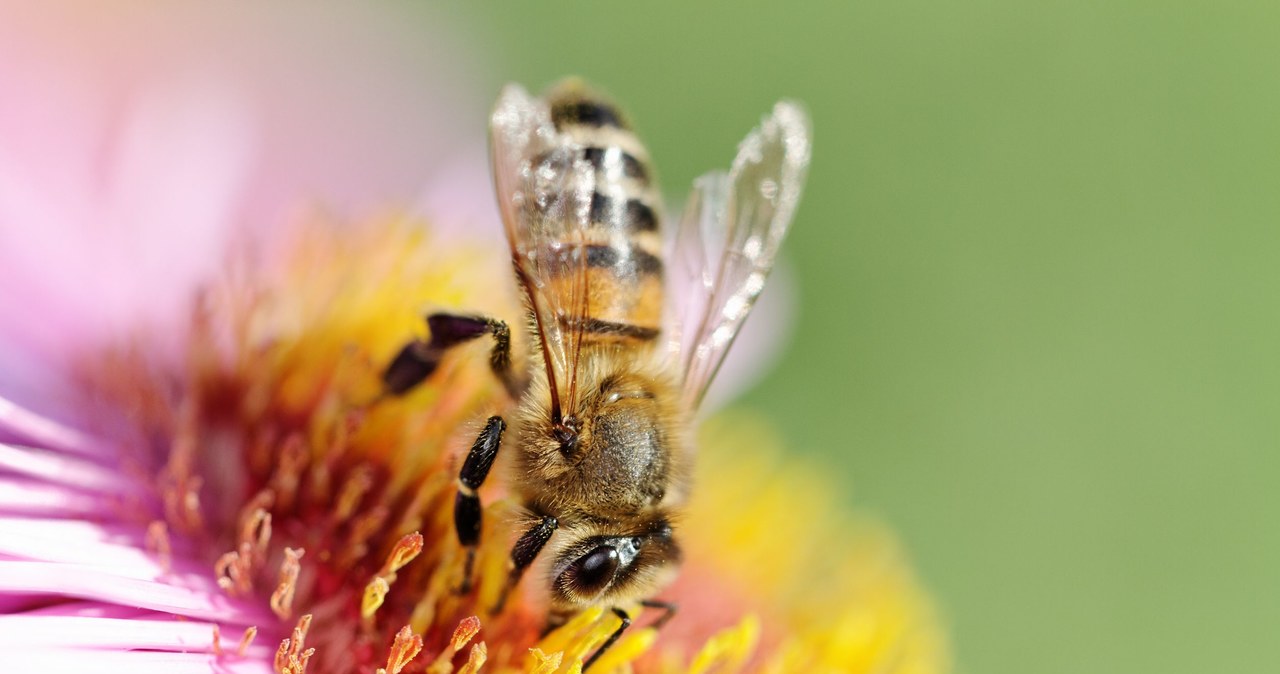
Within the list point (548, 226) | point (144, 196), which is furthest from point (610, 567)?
point (144, 196)

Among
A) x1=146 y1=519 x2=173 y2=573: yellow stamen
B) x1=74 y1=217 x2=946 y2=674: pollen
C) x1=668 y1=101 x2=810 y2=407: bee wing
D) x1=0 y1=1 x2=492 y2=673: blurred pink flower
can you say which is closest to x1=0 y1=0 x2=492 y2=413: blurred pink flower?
x1=0 y1=1 x2=492 y2=673: blurred pink flower

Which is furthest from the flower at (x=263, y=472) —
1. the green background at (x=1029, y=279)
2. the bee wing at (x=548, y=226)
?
the green background at (x=1029, y=279)

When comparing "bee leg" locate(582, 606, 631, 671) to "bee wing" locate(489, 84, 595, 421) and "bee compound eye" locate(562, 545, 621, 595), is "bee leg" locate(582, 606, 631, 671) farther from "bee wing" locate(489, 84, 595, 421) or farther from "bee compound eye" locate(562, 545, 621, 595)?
"bee wing" locate(489, 84, 595, 421)

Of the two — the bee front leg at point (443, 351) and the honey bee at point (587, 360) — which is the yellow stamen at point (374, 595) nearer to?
the honey bee at point (587, 360)

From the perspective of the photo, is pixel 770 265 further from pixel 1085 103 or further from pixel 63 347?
pixel 1085 103

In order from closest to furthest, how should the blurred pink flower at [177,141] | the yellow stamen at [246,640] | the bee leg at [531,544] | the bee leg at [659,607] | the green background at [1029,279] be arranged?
1. the yellow stamen at [246,640]
2. the bee leg at [531,544]
3. the bee leg at [659,607]
4. the blurred pink flower at [177,141]
5. the green background at [1029,279]

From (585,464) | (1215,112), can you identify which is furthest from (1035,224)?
(585,464)

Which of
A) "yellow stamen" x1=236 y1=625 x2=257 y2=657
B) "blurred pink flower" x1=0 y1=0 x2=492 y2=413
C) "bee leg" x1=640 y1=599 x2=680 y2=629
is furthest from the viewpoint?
"blurred pink flower" x1=0 y1=0 x2=492 y2=413
